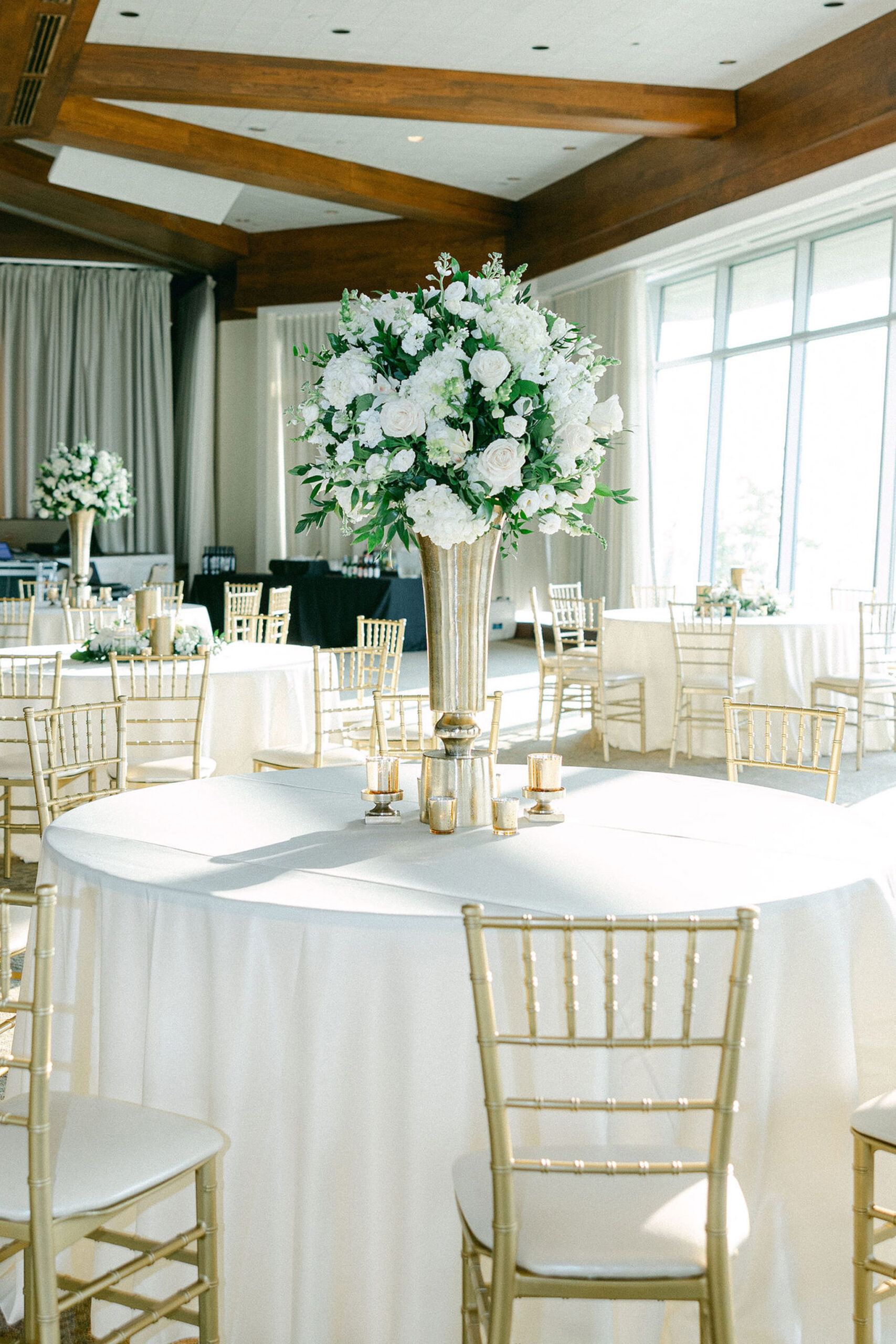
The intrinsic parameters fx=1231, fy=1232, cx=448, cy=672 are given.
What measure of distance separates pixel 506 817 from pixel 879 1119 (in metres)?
0.93

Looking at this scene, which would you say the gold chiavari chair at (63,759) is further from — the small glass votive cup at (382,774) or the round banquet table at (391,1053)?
the round banquet table at (391,1053)

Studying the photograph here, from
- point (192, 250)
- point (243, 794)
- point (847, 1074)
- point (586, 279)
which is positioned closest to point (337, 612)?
point (586, 279)

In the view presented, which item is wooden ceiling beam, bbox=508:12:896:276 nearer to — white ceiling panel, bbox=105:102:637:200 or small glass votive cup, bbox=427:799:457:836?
white ceiling panel, bbox=105:102:637:200

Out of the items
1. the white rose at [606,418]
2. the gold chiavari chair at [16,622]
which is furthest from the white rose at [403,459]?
the gold chiavari chair at [16,622]

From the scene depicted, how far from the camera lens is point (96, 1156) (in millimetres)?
1871

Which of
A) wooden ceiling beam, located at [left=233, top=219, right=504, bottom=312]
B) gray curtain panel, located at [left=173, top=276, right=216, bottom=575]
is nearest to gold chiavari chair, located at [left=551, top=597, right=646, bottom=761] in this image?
wooden ceiling beam, located at [left=233, top=219, right=504, bottom=312]

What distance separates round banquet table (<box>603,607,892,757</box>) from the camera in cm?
784

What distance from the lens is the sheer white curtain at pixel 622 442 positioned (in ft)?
→ 39.4

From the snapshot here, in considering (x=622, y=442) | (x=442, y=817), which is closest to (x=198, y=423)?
(x=622, y=442)

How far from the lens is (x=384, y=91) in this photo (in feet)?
29.4

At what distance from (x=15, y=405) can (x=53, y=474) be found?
27.5 ft

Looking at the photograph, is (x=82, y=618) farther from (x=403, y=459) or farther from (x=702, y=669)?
(x=403, y=459)

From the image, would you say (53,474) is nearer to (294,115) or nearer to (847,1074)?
(294,115)

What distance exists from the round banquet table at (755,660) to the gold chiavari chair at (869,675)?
12cm
